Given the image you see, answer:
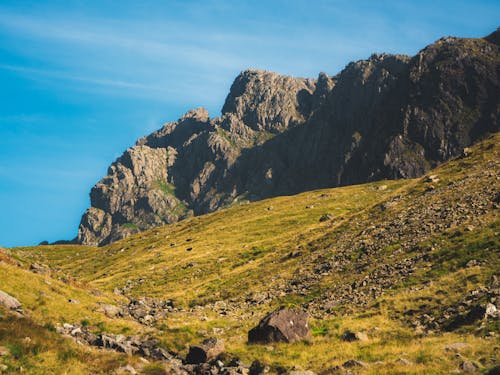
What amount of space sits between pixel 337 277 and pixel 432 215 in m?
13.9

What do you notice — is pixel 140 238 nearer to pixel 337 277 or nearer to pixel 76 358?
pixel 337 277

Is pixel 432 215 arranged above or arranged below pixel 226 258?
above

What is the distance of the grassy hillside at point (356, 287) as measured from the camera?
80.4 ft

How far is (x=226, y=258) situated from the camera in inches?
3300

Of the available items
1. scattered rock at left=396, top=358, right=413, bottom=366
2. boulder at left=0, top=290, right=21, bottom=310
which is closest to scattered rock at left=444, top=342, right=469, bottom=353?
scattered rock at left=396, top=358, right=413, bottom=366

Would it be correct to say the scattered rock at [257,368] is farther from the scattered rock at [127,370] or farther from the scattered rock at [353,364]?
the scattered rock at [127,370]

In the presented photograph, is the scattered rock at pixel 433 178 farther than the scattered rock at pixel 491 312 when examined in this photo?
Yes

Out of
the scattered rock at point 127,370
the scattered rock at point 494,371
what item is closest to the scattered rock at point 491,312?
the scattered rock at point 494,371

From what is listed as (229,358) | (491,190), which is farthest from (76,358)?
(491,190)

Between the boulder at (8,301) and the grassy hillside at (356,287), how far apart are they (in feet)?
3.89

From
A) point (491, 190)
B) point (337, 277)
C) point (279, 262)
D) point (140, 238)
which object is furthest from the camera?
point (140, 238)

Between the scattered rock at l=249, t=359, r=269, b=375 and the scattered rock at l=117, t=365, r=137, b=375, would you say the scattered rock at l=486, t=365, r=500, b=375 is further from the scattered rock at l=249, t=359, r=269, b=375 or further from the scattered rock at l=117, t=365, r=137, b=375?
the scattered rock at l=117, t=365, r=137, b=375

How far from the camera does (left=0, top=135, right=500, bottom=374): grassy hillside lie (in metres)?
24.5

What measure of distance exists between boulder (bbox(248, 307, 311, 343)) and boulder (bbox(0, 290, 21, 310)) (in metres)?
14.9
